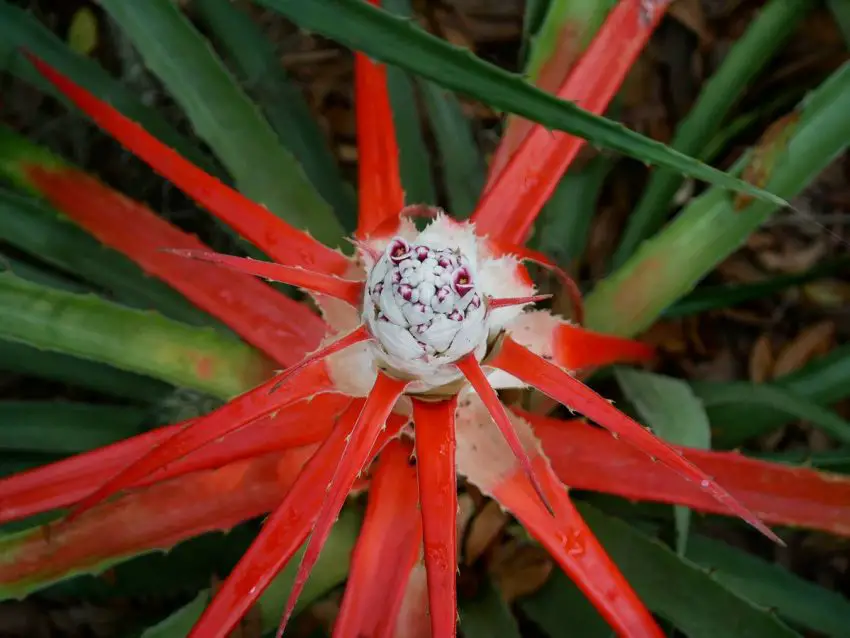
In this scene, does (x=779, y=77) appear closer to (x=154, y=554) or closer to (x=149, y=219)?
(x=149, y=219)

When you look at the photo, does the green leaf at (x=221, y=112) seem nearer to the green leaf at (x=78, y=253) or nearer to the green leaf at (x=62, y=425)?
the green leaf at (x=78, y=253)

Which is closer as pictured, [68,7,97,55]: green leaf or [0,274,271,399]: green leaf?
[0,274,271,399]: green leaf

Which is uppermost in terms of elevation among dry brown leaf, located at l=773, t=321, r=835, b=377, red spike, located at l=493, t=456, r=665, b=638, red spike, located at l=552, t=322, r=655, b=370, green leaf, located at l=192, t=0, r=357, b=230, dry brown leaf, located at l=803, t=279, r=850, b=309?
green leaf, located at l=192, t=0, r=357, b=230

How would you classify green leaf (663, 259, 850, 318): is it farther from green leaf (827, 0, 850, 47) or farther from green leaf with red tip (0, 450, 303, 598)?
green leaf with red tip (0, 450, 303, 598)

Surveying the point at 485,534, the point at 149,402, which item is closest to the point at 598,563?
the point at 485,534

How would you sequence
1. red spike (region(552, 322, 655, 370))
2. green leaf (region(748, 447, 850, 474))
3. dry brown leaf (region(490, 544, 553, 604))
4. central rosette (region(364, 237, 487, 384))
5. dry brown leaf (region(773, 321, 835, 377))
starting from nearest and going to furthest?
1. central rosette (region(364, 237, 487, 384))
2. red spike (region(552, 322, 655, 370))
3. green leaf (region(748, 447, 850, 474))
4. dry brown leaf (region(490, 544, 553, 604))
5. dry brown leaf (region(773, 321, 835, 377))

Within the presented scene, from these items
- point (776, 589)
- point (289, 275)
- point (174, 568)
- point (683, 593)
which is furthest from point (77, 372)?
point (776, 589)

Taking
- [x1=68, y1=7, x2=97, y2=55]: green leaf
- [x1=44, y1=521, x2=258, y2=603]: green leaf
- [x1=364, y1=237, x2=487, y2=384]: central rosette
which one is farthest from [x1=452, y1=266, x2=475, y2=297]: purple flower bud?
[x1=68, y1=7, x2=97, y2=55]: green leaf
